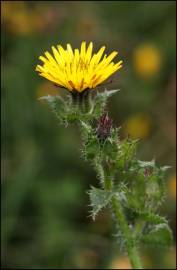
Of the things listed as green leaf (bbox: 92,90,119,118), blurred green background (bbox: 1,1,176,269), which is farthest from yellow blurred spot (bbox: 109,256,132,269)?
green leaf (bbox: 92,90,119,118)

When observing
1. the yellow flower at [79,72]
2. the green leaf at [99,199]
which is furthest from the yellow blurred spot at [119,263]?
the yellow flower at [79,72]

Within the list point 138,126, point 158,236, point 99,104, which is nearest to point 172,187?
point 138,126

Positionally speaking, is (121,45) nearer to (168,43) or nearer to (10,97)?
(168,43)

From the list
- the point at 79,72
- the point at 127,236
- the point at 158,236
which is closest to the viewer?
the point at 79,72

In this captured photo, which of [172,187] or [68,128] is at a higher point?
[68,128]

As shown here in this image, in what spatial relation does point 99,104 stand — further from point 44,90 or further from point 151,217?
point 44,90
